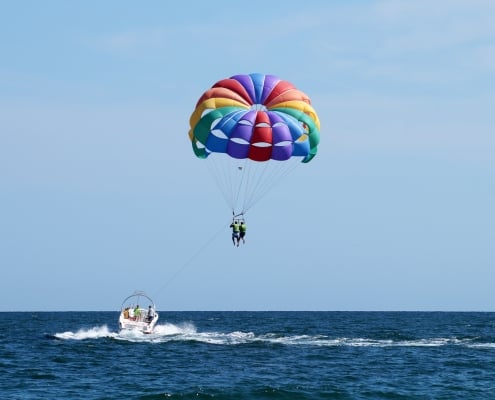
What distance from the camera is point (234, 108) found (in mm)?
35562

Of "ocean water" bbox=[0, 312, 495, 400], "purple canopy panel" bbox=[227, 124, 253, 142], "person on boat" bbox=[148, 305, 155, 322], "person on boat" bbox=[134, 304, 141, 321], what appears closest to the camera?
"ocean water" bbox=[0, 312, 495, 400]

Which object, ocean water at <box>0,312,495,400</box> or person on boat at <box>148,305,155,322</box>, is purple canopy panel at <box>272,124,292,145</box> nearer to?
ocean water at <box>0,312,495,400</box>

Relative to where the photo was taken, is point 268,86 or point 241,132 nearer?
point 241,132

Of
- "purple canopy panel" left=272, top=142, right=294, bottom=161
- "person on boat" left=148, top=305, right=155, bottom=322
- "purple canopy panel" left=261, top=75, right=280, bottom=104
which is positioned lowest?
"person on boat" left=148, top=305, right=155, bottom=322

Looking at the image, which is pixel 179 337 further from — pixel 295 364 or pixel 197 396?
pixel 197 396

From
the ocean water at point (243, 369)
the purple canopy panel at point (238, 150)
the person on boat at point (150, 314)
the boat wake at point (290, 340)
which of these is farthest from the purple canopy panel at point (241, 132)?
the person on boat at point (150, 314)

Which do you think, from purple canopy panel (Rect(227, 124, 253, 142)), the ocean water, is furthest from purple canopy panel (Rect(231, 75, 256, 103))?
the ocean water

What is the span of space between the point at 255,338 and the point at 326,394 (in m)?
24.1

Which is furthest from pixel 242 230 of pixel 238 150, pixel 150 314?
pixel 150 314

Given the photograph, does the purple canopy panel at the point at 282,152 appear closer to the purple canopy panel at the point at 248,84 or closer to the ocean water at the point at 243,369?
the purple canopy panel at the point at 248,84

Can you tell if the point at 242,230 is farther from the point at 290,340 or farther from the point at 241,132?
the point at 290,340

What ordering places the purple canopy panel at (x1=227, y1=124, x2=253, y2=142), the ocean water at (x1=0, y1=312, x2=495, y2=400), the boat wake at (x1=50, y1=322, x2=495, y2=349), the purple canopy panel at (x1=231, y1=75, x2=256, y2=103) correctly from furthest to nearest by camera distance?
the boat wake at (x1=50, y1=322, x2=495, y2=349) → the purple canopy panel at (x1=231, y1=75, x2=256, y2=103) → the purple canopy panel at (x1=227, y1=124, x2=253, y2=142) → the ocean water at (x1=0, y1=312, x2=495, y2=400)

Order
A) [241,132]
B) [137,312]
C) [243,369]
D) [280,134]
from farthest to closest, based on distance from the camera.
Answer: [137,312]
[280,134]
[241,132]
[243,369]

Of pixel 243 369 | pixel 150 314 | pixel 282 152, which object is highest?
pixel 282 152
